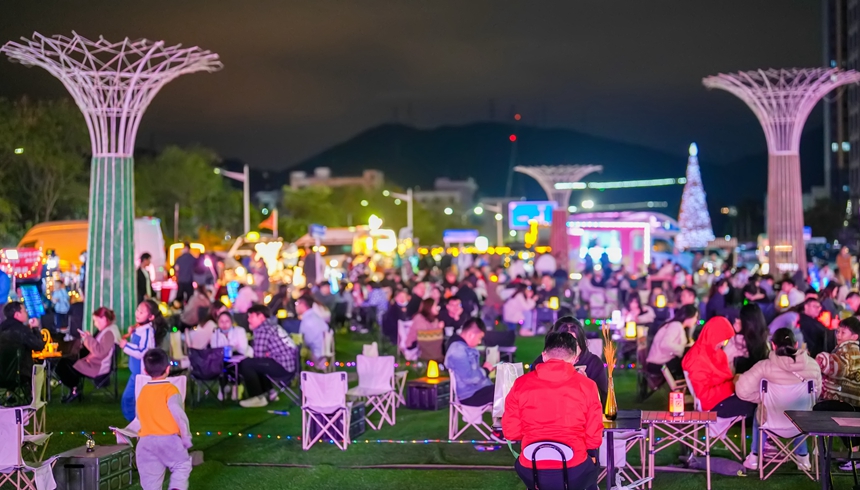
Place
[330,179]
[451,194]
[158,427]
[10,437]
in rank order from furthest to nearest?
[451,194], [330,179], [10,437], [158,427]

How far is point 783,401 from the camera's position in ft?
27.4

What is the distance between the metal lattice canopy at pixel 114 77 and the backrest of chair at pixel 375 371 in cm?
679

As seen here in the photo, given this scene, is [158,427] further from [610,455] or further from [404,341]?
[404,341]

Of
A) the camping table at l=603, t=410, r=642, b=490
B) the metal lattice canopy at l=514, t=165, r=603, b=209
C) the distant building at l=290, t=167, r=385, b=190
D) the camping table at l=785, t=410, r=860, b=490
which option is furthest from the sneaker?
the distant building at l=290, t=167, r=385, b=190

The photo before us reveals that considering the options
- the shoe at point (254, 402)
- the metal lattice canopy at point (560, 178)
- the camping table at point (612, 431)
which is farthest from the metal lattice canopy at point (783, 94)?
the metal lattice canopy at point (560, 178)

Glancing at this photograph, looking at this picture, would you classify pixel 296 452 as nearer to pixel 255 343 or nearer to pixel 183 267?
pixel 255 343

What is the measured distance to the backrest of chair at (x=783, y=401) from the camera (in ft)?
27.2

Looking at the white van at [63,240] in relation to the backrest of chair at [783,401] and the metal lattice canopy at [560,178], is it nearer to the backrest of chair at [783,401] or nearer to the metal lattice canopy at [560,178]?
the metal lattice canopy at [560,178]

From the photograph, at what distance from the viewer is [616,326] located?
15.0 meters

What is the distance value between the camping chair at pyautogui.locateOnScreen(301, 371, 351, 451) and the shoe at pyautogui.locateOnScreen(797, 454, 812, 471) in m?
4.17

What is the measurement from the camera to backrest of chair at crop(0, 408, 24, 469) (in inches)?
293

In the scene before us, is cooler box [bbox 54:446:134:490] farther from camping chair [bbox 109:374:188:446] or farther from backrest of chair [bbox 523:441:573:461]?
backrest of chair [bbox 523:441:573:461]

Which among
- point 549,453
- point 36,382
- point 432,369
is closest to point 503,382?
point 549,453

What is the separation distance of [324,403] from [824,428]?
4.91m
